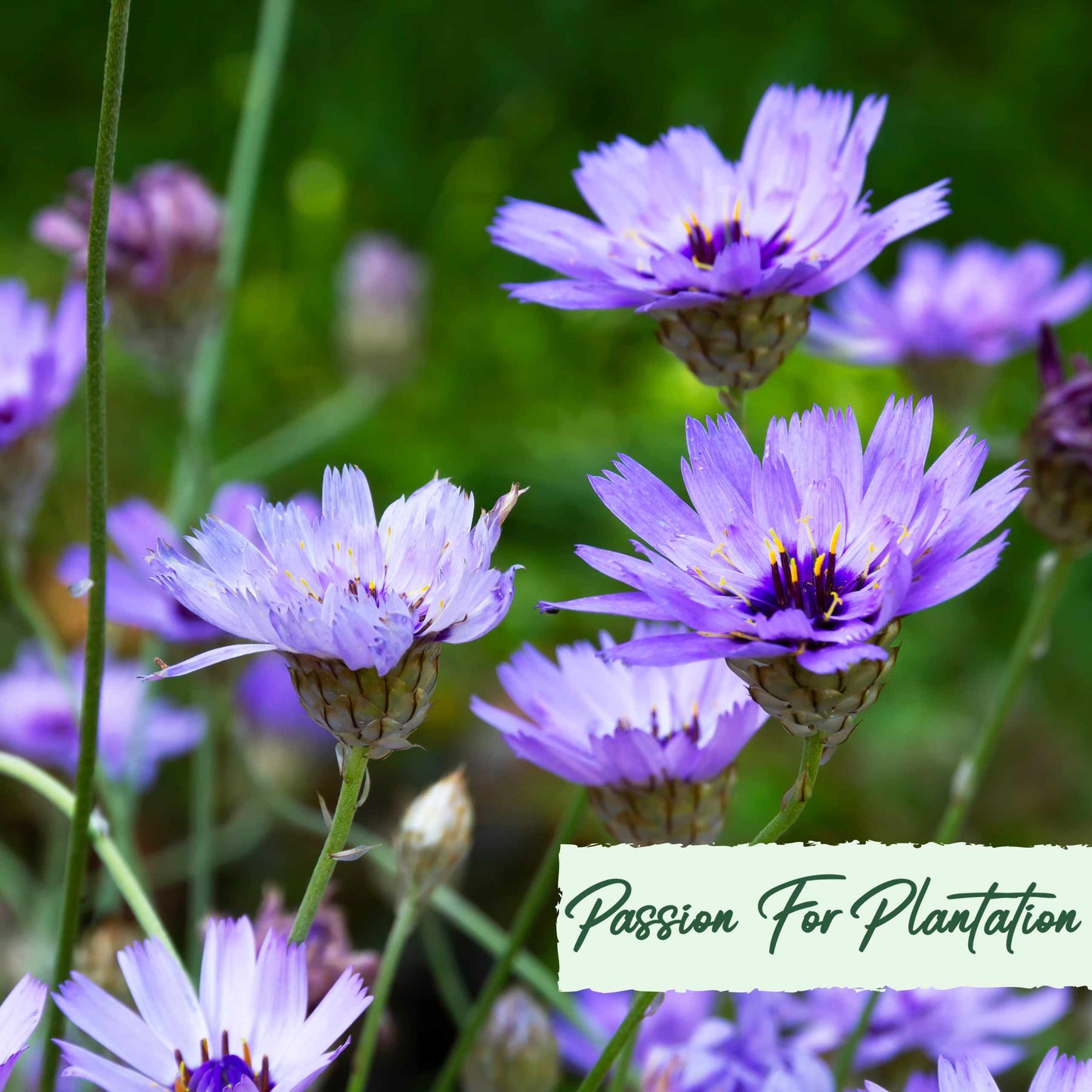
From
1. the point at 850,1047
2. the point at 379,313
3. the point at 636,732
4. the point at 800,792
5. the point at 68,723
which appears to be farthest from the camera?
the point at 379,313

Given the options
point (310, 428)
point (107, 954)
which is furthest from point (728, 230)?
point (310, 428)

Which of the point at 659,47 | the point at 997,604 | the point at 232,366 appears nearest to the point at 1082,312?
the point at 997,604

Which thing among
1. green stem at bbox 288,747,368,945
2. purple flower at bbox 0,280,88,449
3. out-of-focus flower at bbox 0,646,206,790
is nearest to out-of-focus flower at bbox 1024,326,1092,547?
green stem at bbox 288,747,368,945

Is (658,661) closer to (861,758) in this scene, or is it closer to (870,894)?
(870,894)

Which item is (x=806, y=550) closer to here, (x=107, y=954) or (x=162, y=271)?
(x=107, y=954)

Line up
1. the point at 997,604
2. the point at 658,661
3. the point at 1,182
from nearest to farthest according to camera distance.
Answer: the point at 658,661, the point at 997,604, the point at 1,182

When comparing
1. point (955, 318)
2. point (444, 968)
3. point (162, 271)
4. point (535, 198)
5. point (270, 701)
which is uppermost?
point (535, 198)
